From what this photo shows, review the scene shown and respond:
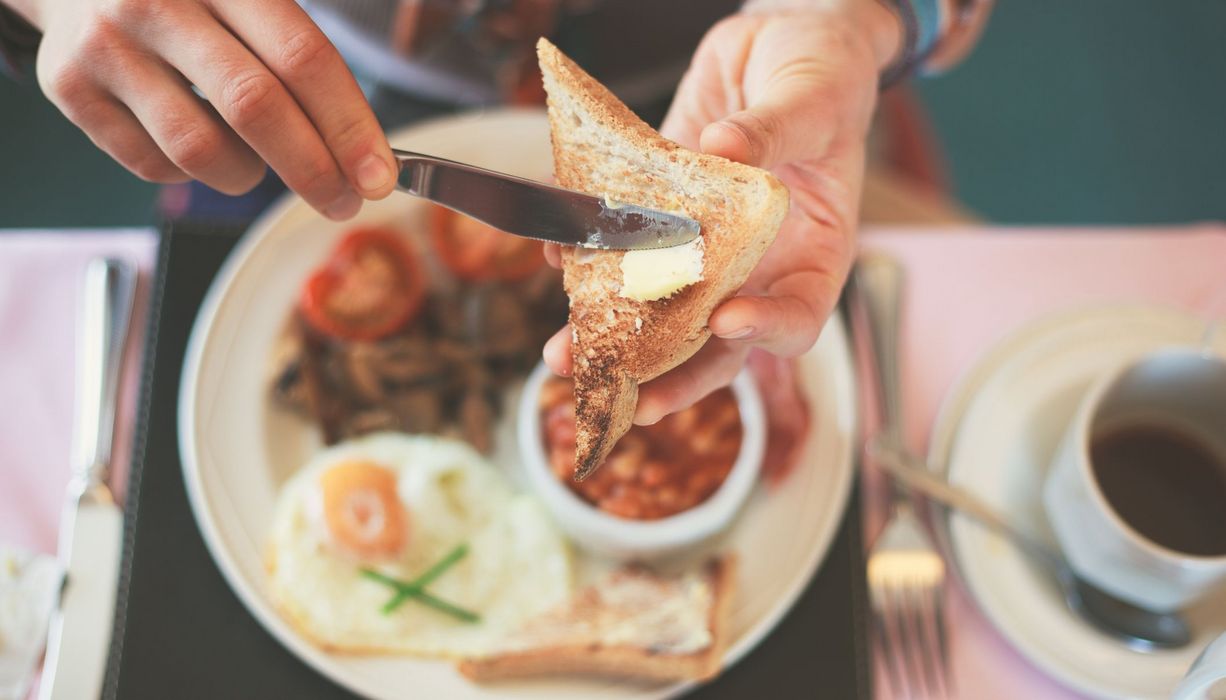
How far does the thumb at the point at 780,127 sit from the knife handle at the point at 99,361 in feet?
3.84

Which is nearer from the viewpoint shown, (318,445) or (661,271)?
(661,271)

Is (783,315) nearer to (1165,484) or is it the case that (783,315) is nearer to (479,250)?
(1165,484)

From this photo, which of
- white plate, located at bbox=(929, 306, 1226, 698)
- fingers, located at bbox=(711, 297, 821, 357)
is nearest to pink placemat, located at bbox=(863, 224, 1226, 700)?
white plate, located at bbox=(929, 306, 1226, 698)

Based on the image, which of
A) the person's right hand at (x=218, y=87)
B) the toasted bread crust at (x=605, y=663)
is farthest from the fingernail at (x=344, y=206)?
the toasted bread crust at (x=605, y=663)

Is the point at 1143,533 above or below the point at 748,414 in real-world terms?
above

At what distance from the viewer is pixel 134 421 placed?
1603 mm

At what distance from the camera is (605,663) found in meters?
1.40

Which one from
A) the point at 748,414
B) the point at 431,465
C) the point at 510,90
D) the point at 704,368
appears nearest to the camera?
the point at 704,368

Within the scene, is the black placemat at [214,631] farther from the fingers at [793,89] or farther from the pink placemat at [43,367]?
the fingers at [793,89]

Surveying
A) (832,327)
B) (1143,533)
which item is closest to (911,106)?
→ (832,327)

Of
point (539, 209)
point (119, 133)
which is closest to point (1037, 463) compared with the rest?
point (539, 209)

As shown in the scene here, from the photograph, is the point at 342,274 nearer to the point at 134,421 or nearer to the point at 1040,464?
the point at 134,421

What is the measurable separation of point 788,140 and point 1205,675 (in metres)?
0.80

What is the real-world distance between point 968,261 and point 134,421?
1.63m
